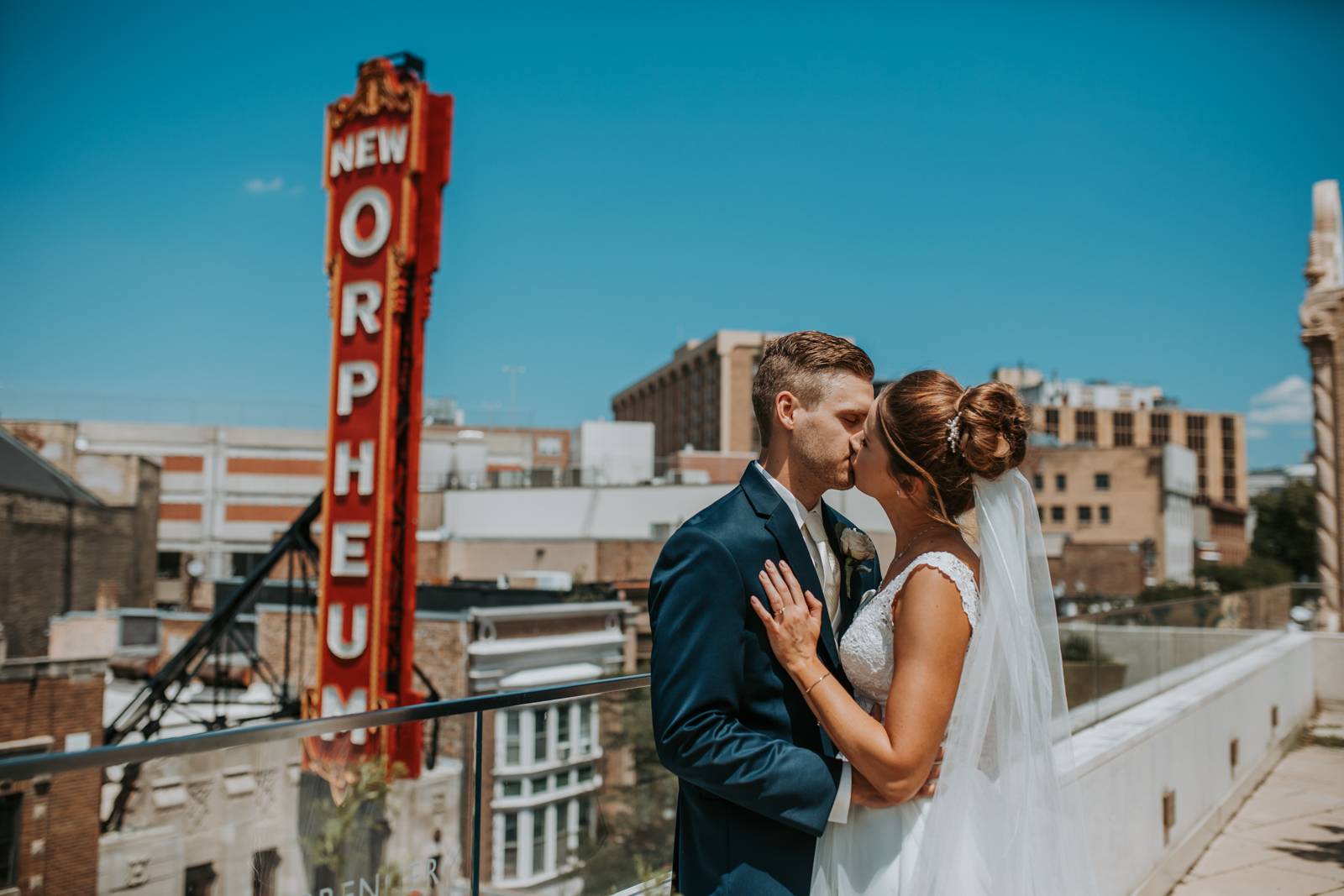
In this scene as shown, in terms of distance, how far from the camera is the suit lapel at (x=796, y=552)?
95.1 inches

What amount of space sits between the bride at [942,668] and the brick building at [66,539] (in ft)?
129

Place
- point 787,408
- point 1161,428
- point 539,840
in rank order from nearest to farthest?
point 787,408, point 539,840, point 1161,428

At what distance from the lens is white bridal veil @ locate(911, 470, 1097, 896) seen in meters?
2.40

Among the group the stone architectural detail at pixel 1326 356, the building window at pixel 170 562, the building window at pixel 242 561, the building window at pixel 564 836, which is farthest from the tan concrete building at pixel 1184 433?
the building window at pixel 564 836

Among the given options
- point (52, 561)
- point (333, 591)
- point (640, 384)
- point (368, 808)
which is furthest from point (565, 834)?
point (640, 384)

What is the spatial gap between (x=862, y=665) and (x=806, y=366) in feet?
2.47

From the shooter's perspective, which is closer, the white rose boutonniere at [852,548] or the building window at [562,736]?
the white rose boutonniere at [852,548]

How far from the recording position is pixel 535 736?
13.9 feet

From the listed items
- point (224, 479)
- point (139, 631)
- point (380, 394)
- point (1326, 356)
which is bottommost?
point (139, 631)

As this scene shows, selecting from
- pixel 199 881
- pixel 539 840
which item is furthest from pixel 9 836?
pixel 539 840

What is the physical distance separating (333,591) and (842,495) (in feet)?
68.7

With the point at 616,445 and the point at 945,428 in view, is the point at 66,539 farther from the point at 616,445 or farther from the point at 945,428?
the point at 945,428

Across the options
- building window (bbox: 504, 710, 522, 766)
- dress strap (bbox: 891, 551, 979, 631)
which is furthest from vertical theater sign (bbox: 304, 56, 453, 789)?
dress strap (bbox: 891, 551, 979, 631)

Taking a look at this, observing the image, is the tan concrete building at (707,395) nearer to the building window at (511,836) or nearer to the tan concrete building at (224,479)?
the tan concrete building at (224,479)
